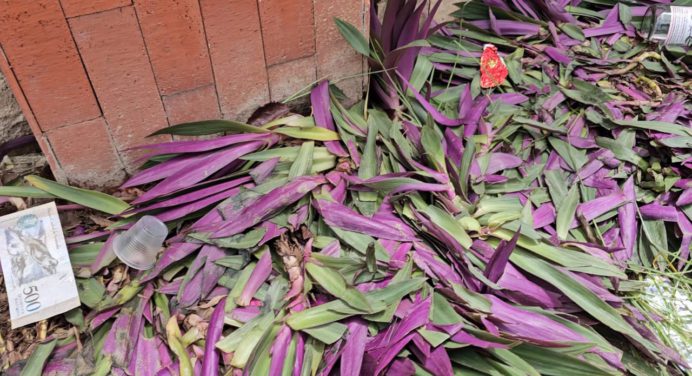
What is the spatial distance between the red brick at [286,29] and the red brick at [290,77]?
21mm

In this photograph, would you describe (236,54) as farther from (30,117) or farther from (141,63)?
(30,117)

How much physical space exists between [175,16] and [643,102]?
5.14ft

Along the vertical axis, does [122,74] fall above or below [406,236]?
above

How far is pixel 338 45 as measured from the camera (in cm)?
163

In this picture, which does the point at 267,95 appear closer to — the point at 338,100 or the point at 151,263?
the point at 338,100

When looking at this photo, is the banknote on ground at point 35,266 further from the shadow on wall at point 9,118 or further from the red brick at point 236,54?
the red brick at point 236,54

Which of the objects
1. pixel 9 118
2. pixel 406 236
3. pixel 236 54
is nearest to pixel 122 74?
pixel 236 54

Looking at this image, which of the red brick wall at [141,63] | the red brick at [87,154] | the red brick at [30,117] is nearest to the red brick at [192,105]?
the red brick wall at [141,63]

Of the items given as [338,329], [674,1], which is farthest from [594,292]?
[674,1]

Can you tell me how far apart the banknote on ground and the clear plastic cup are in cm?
13

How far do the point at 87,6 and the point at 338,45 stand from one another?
713 mm

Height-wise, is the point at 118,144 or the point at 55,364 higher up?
the point at 118,144

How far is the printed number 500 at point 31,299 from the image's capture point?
122 centimetres

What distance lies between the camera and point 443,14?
6.93ft
